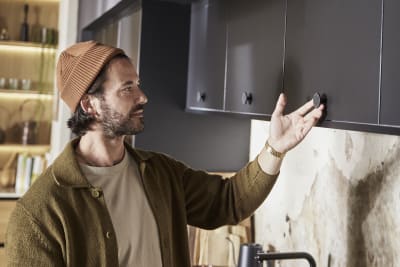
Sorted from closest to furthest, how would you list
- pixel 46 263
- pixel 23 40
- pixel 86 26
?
pixel 46 263 < pixel 86 26 < pixel 23 40

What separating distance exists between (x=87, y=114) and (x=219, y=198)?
52 centimetres

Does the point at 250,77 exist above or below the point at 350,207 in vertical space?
above

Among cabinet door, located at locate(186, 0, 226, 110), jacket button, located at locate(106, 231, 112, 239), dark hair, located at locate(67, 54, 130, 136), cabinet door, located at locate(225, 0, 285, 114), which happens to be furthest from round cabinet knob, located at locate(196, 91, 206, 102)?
jacket button, located at locate(106, 231, 112, 239)

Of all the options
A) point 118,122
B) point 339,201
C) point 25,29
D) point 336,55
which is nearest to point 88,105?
point 118,122

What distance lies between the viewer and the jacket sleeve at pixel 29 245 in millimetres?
1471

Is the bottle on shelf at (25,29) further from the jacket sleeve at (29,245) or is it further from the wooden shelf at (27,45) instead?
the jacket sleeve at (29,245)

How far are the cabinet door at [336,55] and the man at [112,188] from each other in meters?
0.07

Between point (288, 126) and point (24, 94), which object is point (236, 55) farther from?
point (24, 94)

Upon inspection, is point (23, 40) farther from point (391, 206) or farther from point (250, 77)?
point (391, 206)

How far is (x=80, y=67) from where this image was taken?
1644 millimetres

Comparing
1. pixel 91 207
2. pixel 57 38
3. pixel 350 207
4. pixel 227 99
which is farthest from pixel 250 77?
pixel 57 38

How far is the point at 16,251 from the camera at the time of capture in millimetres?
1479

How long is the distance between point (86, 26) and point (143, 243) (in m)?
2.23

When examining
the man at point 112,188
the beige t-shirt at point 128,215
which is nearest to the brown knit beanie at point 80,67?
the man at point 112,188
